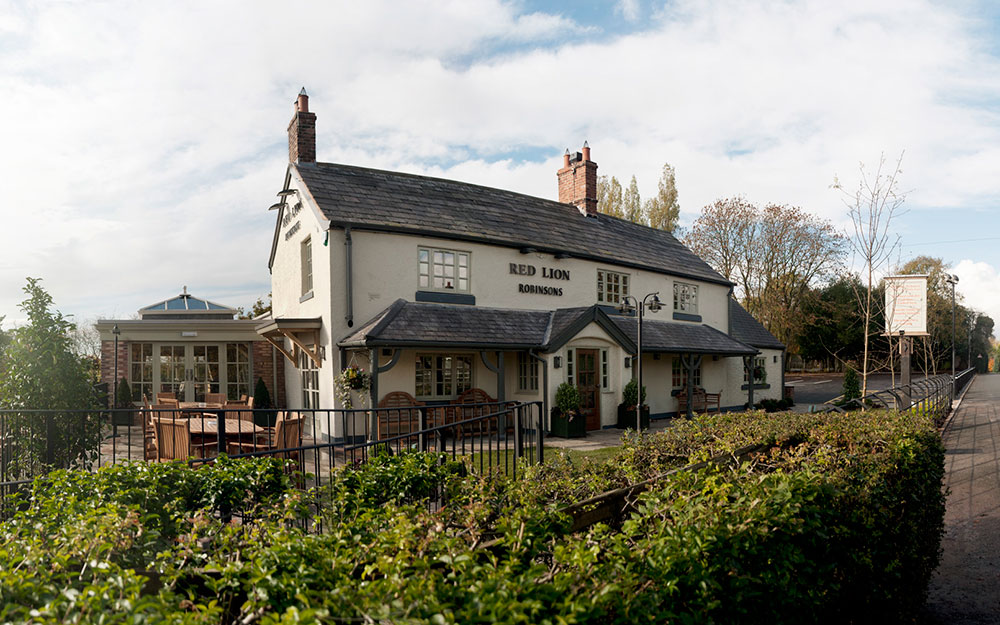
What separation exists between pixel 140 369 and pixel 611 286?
1519 cm

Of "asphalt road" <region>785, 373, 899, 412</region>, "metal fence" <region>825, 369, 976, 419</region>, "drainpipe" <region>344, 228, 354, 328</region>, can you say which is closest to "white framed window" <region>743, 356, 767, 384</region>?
"asphalt road" <region>785, 373, 899, 412</region>

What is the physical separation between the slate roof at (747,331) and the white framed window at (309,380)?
56.6 feet

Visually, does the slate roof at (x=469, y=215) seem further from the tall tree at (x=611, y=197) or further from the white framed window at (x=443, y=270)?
the tall tree at (x=611, y=197)

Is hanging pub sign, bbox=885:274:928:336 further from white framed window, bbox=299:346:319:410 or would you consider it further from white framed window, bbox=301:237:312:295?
white framed window, bbox=301:237:312:295

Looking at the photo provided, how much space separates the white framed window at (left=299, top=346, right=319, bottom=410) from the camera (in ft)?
55.7

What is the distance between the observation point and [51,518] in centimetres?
318

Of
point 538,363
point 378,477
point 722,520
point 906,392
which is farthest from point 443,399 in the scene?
point 722,520

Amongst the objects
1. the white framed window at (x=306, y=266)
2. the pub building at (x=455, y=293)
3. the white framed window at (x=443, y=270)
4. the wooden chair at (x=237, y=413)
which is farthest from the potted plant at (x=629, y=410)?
the wooden chair at (x=237, y=413)

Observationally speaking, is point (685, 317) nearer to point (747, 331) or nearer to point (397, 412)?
point (747, 331)

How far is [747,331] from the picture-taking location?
2788 cm

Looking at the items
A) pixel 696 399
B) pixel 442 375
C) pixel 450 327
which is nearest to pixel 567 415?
pixel 442 375

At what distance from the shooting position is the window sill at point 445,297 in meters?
16.4

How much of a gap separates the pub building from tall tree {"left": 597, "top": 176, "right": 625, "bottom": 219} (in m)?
19.2

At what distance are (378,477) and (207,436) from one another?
25.5 feet
